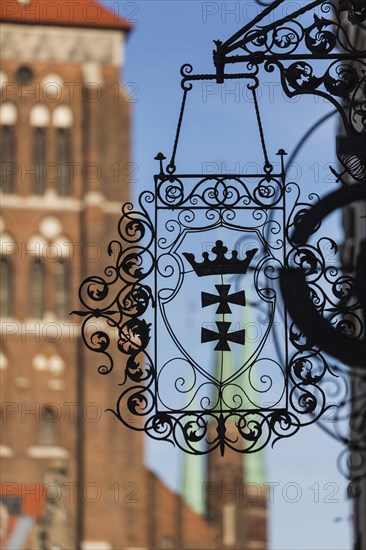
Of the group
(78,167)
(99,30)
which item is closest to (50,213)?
(78,167)

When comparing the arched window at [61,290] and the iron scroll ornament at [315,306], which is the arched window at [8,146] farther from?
the iron scroll ornament at [315,306]

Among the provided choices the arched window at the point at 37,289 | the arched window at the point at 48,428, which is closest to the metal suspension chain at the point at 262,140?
the arched window at the point at 48,428

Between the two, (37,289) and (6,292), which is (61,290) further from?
(6,292)

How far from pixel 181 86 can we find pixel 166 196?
0.57m

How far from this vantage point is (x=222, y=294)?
32.3 feet

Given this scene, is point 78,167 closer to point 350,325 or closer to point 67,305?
point 67,305

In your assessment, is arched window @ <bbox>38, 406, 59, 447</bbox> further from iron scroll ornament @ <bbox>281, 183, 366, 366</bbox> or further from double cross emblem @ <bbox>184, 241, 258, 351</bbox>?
iron scroll ornament @ <bbox>281, 183, 366, 366</bbox>

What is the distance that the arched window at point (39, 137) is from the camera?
62.0 m

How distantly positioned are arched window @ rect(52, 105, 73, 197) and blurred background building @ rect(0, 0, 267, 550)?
4 cm

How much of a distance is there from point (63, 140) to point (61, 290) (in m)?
4.83

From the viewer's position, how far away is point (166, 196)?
1003cm

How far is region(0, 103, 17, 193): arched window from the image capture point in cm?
6206

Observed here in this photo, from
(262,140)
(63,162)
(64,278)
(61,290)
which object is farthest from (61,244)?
(262,140)

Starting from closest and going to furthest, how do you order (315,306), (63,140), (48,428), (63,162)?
(315,306)
(48,428)
(63,140)
(63,162)
